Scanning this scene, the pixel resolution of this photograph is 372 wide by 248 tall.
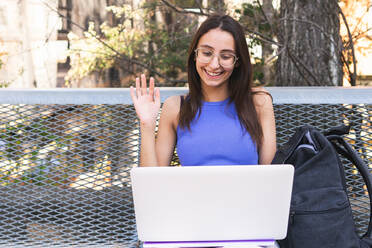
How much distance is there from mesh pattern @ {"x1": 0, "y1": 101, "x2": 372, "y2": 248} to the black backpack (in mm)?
474

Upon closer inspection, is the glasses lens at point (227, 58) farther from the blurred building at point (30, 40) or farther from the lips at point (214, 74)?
the blurred building at point (30, 40)

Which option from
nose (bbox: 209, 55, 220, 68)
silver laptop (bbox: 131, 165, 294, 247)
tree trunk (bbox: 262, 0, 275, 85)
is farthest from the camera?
tree trunk (bbox: 262, 0, 275, 85)

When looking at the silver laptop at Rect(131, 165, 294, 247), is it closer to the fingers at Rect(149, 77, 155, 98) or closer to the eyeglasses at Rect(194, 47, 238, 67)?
the fingers at Rect(149, 77, 155, 98)

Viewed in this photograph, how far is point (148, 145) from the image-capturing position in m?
1.86

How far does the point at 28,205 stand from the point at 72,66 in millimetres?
2740

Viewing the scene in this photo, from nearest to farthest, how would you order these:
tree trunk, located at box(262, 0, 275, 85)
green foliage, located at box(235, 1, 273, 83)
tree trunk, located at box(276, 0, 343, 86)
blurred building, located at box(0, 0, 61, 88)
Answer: tree trunk, located at box(276, 0, 343, 86) < green foliage, located at box(235, 1, 273, 83) < tree trunk, located at box(262, 0, 275, 85) < blurred building, located at box(0, 0, 61, 88)

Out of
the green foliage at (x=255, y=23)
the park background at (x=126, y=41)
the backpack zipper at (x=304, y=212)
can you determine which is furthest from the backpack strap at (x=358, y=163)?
the green foliage at (x=255, y=23)

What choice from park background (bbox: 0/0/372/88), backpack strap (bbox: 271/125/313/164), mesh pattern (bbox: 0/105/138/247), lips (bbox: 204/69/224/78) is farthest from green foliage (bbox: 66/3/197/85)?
backpack strap (bbox: 271/125/313/164)

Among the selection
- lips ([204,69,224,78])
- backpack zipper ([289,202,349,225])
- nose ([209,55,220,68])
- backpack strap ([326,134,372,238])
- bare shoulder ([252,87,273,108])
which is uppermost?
nose ([209,55,220,68])

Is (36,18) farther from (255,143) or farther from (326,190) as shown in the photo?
(326,190)

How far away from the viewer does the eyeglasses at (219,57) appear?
190cm

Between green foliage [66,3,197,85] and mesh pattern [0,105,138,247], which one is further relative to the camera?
green foliage [66,3,197,85]

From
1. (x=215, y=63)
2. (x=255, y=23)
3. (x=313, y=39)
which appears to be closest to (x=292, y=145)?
(x=215, y=63)

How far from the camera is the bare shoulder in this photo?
1.96 meters
